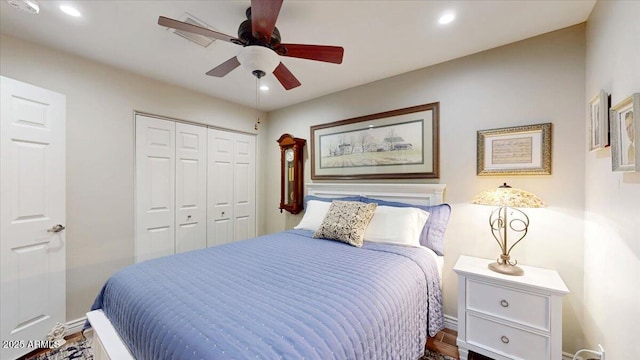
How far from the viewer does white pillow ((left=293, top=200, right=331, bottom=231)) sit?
2748 mm

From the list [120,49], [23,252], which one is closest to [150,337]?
[23,252]

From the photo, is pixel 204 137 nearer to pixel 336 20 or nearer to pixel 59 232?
pixel 59 232

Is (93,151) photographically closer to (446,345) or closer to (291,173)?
(291,173)

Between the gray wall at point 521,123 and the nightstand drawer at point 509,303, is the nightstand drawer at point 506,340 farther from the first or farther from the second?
the gray wall at point 521,123

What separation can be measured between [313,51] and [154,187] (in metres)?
2.41

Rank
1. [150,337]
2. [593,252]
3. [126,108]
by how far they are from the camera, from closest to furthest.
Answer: [150,337] → [593,252] → [126,108]

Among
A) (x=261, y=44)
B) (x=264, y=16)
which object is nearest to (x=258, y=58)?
(x=261, y=44)

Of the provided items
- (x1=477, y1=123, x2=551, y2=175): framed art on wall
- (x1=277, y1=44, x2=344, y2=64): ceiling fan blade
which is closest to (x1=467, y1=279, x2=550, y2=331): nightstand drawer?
(x1=477, y1=123, x2=551, y2=175): framed art on wall

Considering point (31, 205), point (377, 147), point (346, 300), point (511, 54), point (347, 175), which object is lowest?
point (346, 300)

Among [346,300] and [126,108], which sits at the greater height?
[126,108]

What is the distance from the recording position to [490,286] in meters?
1.73

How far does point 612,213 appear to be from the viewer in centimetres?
131

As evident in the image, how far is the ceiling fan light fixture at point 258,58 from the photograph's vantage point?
4.67 ft

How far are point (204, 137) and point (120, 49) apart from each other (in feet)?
4.14
